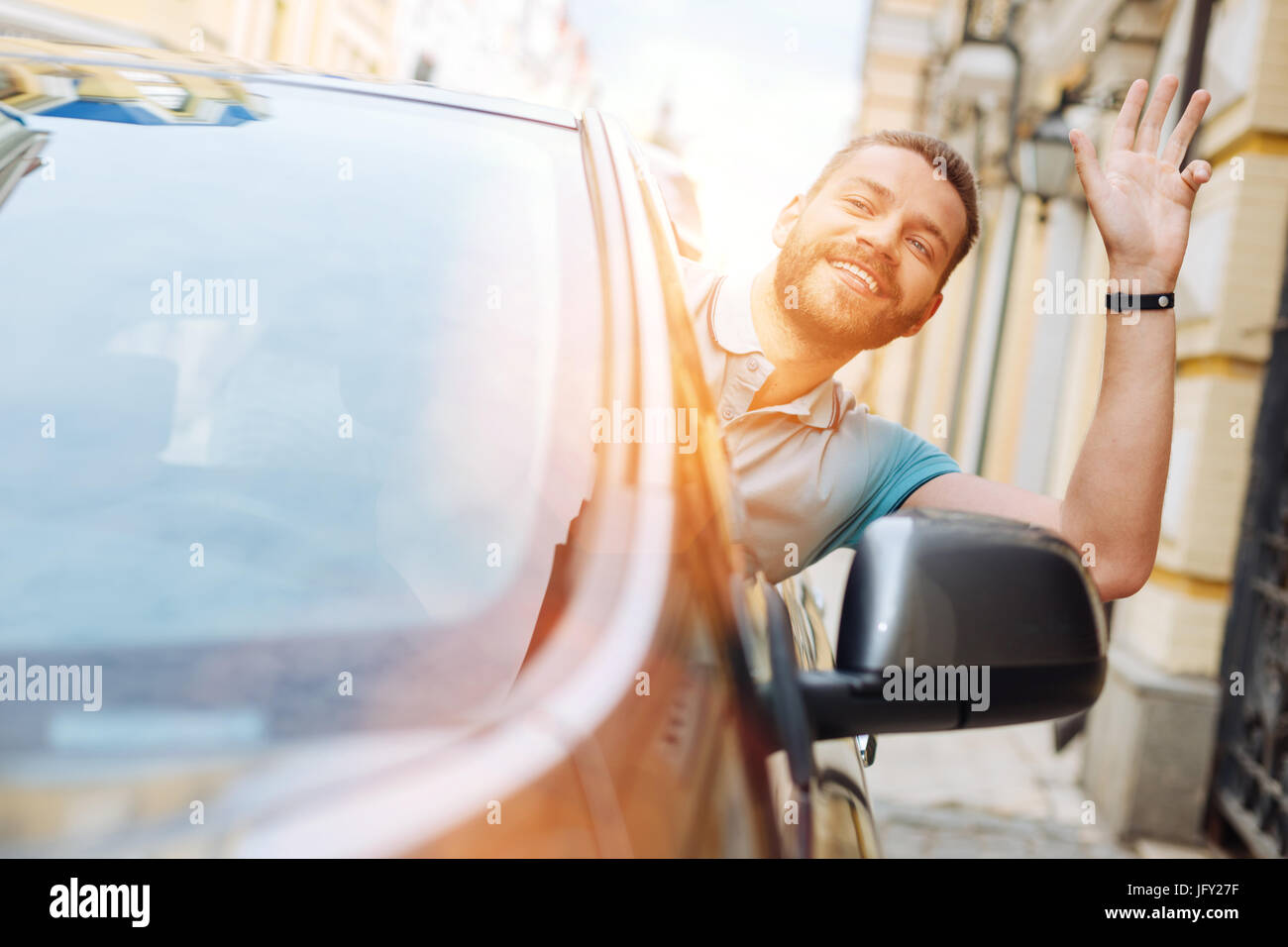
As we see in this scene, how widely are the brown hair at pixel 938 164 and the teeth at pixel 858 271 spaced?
0.65 feet

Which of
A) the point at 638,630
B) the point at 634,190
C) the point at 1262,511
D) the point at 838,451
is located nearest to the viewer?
the point at 638,630

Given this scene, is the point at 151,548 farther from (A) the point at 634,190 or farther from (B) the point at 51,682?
(A) the point at 634,190

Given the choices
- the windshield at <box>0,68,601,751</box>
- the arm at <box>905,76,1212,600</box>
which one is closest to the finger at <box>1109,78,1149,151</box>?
the arm at <box>905,76,1212,600</box>

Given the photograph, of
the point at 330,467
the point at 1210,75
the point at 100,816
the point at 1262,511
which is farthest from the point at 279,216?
the point at 1210,75

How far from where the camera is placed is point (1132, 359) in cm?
147

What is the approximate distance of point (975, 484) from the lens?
1672 mm

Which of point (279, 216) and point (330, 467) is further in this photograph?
point (279, 216)

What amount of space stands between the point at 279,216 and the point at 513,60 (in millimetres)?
53189

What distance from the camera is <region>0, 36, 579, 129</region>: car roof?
4.51ft

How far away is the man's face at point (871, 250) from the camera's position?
1.59 m

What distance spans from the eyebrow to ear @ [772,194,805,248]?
147 millimetres

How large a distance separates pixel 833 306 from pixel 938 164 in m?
0.31
